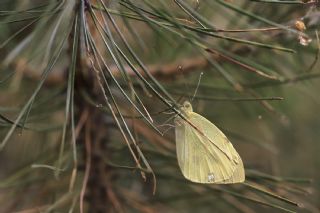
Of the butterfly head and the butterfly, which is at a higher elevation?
the butterfly head

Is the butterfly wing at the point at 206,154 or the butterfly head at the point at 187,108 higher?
the butterfly head at the point at 187,108

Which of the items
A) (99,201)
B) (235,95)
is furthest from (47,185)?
(235,95)

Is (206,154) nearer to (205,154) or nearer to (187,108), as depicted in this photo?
(205,154)

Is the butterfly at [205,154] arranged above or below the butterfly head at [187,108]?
below

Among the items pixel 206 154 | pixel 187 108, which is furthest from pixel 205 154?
pixel 187 108

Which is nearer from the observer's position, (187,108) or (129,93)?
(187,108)

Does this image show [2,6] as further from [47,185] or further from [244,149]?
[244,149]
